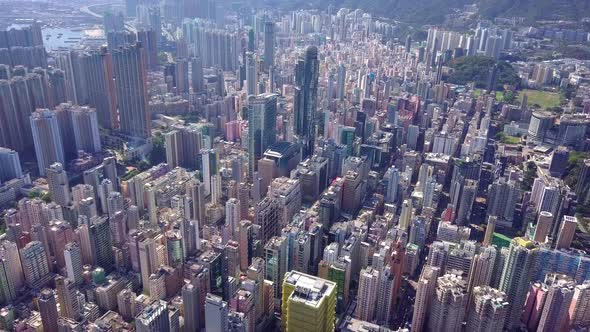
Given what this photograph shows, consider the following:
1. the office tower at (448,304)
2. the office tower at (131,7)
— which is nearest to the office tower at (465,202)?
the office tower at (448,304)

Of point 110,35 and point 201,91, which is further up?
point 110,35

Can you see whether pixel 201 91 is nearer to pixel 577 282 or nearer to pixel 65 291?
pixel 65 291

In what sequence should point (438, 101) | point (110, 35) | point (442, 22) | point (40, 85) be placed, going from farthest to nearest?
point (442, 22), point (110, 35), point (438, 101), point (40, 85)

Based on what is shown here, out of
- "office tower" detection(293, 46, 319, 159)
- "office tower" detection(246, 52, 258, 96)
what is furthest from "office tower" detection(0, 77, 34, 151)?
"office tower" detection(293, 46, 319, 159)

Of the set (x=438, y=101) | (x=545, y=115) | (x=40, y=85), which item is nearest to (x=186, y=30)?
(x=40, y=85)

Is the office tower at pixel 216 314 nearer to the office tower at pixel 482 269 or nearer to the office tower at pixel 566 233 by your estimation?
the office tower at pixel 482 269

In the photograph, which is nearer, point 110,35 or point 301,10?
Answer: point 110,35

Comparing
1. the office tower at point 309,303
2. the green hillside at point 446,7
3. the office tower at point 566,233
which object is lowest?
the office tower at point 566,233
